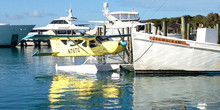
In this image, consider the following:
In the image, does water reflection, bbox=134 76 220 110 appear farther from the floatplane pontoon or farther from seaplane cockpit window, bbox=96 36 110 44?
seaplane cockpit window, bbox=96 36 110 44

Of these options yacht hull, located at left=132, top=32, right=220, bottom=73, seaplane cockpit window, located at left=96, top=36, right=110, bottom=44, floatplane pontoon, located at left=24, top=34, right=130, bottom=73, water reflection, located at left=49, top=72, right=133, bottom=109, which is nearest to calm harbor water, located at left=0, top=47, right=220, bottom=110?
water reflection, located at left=49, top=72, right=133, bottom=109

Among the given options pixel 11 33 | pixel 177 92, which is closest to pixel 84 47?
pixel 177 92

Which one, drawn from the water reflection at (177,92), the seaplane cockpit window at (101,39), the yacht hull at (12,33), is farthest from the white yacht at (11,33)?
the water reflection at (177,92)

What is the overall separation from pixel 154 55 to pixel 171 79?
1599 millimetres

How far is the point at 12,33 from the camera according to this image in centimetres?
6406

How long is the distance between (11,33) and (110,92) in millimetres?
54703

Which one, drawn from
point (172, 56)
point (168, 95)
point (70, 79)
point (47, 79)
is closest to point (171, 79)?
point (172, 56)

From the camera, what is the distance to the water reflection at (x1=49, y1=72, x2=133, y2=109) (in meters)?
10.7

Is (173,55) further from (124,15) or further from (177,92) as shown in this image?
(124,15)

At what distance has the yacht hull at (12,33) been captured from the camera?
6297cm

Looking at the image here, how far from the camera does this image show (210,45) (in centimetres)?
1630

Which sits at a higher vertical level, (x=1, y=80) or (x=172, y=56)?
(x=172, y=56)

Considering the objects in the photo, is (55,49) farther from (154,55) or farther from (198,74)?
(198,74)

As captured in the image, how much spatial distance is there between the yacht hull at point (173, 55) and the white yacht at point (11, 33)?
5030 centimetres
